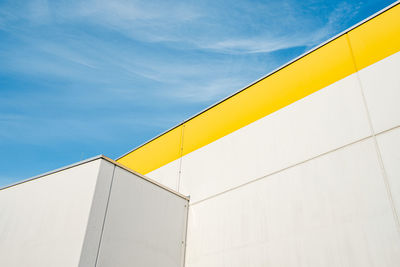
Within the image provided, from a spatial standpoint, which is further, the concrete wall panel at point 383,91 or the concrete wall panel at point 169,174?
the concrete wall panel at point 169,174

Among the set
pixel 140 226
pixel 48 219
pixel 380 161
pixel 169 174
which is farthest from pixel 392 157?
pixel 48 219

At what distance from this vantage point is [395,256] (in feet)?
12.3

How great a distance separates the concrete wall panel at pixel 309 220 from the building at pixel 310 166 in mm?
14

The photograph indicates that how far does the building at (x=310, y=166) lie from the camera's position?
13.8 feet

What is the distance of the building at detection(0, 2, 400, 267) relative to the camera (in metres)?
4.21

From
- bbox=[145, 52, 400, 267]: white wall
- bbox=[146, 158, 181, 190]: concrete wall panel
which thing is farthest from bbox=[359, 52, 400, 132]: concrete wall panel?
bbox=[146, 158, 181, 190]: concrete wall panel

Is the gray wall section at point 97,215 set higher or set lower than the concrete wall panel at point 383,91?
lower

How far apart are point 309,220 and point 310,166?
0.82 m

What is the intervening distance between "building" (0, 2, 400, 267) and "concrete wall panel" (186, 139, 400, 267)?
1 cm

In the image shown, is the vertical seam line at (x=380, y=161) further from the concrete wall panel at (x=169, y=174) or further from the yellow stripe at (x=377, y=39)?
the concrete wall panel at (x=169, y=174)

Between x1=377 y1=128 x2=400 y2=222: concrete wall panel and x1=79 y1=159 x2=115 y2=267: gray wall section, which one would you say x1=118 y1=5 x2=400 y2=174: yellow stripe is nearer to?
x1=377 y1=128 x2=400 y2=222: concrete wall panel

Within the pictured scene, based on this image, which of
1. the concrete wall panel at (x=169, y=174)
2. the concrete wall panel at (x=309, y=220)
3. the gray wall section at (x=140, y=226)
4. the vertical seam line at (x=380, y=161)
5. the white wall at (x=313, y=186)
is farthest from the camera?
the concrete wall panel at (x=169, y=174)

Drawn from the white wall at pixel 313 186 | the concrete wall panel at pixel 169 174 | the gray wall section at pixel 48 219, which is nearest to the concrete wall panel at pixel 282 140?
the white wall at pixel 313 186

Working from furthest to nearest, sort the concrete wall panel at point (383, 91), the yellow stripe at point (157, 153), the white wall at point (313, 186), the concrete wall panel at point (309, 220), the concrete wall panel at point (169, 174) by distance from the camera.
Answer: the yellow stripe at point (157, 153) < the concrete wall panel at point (169, 174) < the concrete wall panel at point (383, 91) < the white wall at point (313, 186) < the concrete wall panel at point (309, 220)
